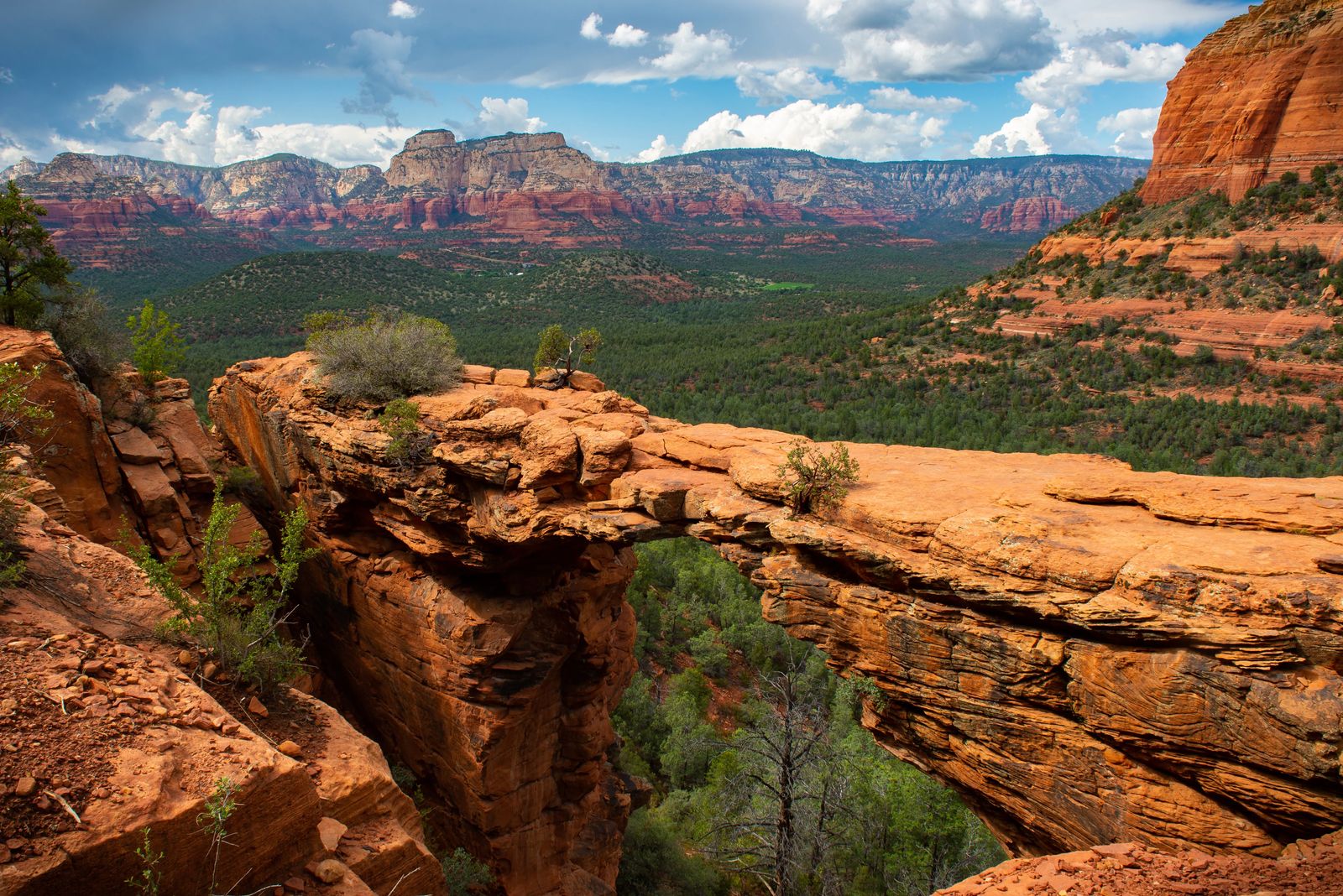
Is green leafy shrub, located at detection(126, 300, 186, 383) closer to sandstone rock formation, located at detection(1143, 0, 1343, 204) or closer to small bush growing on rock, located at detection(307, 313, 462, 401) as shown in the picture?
small bush growing on rock, located at detection(307, 313, 462, 401)

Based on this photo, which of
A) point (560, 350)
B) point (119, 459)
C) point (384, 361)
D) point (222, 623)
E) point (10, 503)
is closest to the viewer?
point (10, 503)

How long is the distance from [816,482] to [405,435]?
715cm

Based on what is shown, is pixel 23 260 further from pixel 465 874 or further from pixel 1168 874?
pixel 1168 874

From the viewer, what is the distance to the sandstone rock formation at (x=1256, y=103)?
46.0 m

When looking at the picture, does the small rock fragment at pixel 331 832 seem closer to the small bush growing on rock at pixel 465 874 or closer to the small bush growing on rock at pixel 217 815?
the small bush growing on rock at pixel 217 815

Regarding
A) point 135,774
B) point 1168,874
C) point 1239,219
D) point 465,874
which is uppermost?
point 1239,219

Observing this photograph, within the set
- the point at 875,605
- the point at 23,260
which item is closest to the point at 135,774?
the point at 875,605

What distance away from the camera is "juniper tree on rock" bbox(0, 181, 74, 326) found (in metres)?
12.2

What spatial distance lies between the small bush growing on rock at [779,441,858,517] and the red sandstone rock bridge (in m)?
0.23

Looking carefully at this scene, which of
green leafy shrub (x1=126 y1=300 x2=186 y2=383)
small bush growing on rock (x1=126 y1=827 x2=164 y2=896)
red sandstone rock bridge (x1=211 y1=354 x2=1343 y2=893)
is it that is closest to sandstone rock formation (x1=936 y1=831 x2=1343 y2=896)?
red sandstone rock bridge (x1=211 y1=354 x2=1343 y2=893)

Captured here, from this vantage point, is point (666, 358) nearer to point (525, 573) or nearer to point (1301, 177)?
point (1301, 177)

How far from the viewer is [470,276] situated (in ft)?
400

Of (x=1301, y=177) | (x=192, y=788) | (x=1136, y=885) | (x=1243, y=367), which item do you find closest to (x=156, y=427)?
(x=192, y=788)

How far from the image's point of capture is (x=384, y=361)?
43.3 ft
